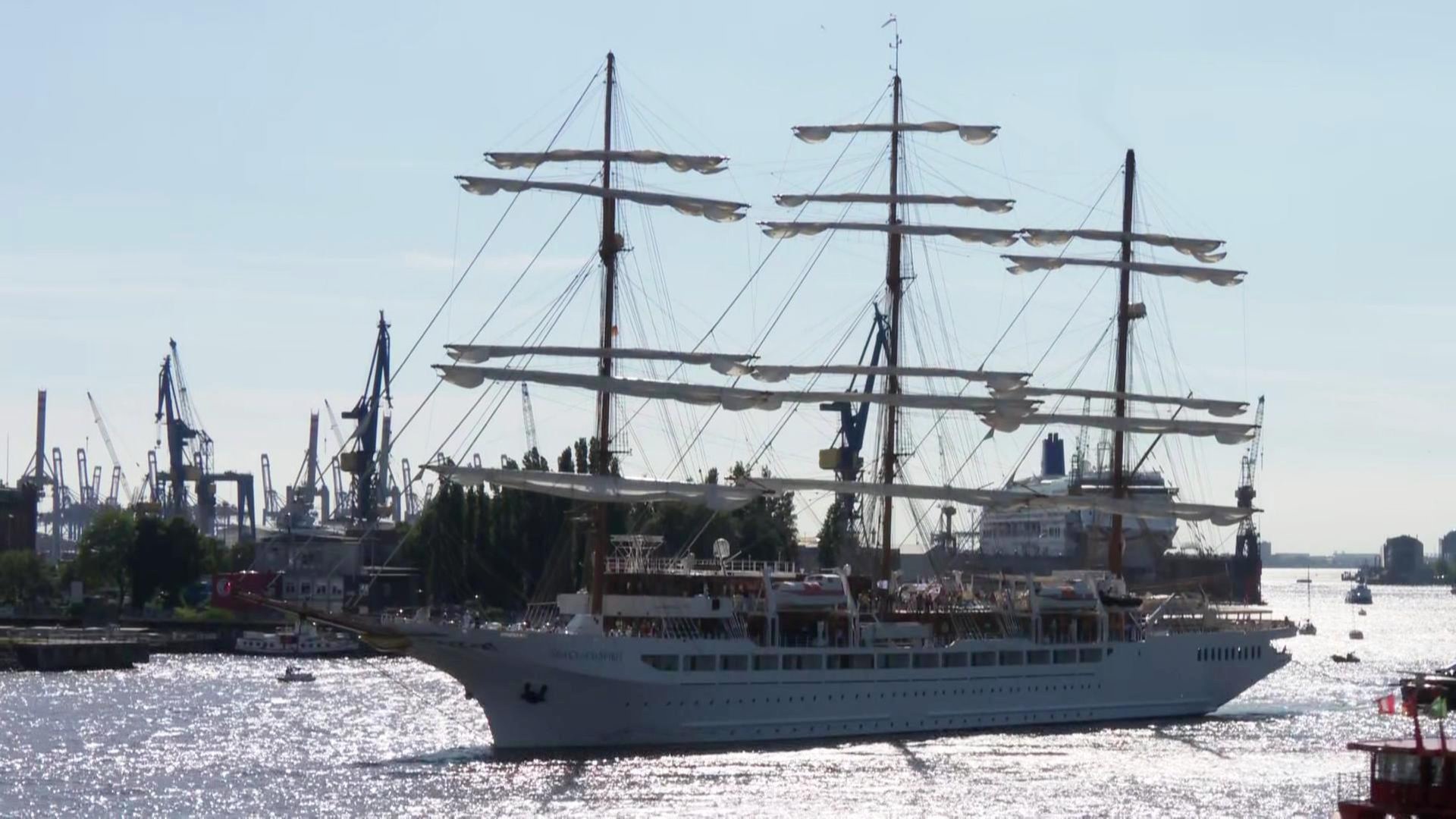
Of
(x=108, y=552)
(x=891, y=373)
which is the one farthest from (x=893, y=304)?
(x=108, y=552)

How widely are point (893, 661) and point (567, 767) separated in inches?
634

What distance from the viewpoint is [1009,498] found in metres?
86.9

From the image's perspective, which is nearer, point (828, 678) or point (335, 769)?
point (335, 769)

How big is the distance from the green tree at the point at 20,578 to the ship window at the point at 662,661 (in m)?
91.2

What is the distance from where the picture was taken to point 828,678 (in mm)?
71062

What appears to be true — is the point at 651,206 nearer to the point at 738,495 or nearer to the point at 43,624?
the point at 738,495

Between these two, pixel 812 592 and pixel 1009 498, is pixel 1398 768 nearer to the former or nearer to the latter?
pixel 812 592

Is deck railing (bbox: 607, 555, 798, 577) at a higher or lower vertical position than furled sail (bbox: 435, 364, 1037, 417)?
lower

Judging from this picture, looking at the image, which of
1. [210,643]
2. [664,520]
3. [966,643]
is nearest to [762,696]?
[966,643]

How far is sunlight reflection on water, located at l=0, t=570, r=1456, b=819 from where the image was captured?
2124 inches

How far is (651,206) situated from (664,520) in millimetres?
47339

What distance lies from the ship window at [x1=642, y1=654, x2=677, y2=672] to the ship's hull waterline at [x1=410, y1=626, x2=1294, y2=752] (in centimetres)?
7

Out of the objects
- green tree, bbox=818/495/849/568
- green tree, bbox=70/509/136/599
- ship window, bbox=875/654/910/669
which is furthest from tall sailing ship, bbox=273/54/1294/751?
green tree, bbox=70/509/136/599

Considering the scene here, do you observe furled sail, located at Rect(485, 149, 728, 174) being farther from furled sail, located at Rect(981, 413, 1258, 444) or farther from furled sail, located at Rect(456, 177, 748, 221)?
furled sail, located at Rect(981, 413, 1258, 444)
